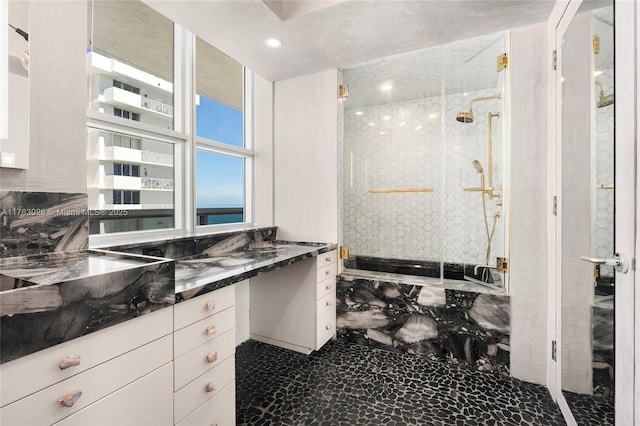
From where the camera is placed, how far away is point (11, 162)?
1.23 m

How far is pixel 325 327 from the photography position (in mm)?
2455

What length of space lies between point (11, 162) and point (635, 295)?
92.1 inches

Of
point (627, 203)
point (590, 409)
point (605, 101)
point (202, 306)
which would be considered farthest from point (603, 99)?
point (202, 306)

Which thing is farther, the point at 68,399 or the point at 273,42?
the point at 273,42

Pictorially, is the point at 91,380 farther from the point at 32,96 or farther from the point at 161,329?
the point at 32,96

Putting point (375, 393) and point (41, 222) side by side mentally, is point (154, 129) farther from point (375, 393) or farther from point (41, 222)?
point (375, 393)

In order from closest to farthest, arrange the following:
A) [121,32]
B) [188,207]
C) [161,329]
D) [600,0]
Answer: [161,329]
[600,0]
[121,32]
[188,207]

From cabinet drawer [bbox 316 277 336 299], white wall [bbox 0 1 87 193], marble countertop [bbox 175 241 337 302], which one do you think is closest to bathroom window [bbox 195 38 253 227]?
marble countertop [bbox 175 241 337 302]

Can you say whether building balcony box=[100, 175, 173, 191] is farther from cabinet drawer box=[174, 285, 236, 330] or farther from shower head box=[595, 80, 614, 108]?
shower head box=[595, 80, 614, 108]

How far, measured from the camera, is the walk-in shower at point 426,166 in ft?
8.04

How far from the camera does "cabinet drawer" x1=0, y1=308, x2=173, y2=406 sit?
757 mm

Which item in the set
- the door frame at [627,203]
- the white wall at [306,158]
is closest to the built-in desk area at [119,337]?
the white wall at [306,158]

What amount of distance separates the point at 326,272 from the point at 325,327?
442 millimetres

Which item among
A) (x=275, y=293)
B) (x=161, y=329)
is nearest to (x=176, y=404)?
(x=161, y=329)
